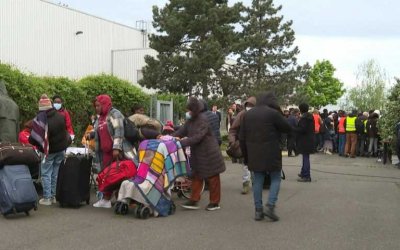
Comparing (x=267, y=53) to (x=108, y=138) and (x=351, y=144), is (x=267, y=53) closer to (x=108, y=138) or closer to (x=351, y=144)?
(x=351, y=144)

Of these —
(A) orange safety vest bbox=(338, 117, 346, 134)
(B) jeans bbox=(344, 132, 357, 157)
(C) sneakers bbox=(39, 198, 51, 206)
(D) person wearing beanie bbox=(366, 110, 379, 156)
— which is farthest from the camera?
(A) orange safety vest bbox=(338, 117, 346, 134)

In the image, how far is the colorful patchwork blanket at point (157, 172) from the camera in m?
7.83

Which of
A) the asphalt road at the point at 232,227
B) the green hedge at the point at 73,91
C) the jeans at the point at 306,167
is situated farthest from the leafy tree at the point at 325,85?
the asphalt road at the point at 232,227

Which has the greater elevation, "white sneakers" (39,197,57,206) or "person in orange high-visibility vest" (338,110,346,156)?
"person in orange high-visibility vest" (338,110,346,156)

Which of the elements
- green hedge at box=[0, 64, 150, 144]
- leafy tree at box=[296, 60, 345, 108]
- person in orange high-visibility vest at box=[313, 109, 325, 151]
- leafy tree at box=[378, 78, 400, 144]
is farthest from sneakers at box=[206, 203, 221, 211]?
leafy tree at box=[296, 60, 345, 108]

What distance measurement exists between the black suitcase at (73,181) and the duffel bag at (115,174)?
44 centimetres

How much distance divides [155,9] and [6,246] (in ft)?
87.3

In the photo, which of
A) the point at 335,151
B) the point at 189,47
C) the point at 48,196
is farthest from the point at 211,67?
the point at 48,196

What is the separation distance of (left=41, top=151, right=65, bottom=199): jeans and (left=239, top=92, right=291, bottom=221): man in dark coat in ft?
10.6

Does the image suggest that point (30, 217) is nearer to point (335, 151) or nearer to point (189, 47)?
point (335, 151)

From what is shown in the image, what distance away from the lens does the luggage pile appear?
24.4ft

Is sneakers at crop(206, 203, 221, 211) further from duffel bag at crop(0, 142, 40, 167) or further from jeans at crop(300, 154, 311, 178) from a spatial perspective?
jeans at crop(300, 154, 311, 178)

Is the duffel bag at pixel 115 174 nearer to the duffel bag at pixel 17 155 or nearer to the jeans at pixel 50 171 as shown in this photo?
the jeans at pixel 50 171

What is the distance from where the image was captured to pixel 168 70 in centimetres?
3050
